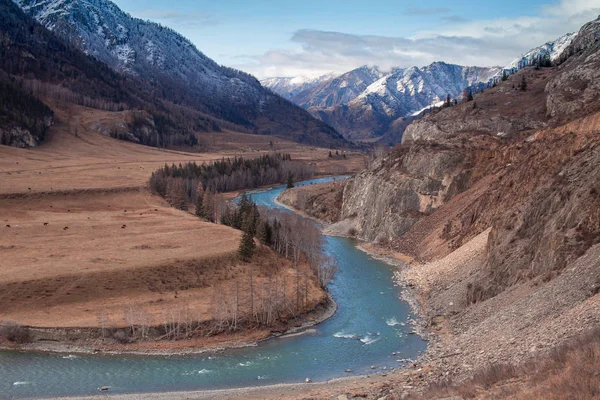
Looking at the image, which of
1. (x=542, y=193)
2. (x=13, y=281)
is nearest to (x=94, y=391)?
(x=13, y=281)

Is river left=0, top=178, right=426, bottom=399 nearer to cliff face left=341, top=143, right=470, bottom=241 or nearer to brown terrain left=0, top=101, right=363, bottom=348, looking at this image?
brown terrain left=0, top=101, right=363, bottom=348

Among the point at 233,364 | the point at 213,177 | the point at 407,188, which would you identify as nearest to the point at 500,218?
the point at 233,364

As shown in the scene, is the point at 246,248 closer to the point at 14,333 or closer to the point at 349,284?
the point at 349,284

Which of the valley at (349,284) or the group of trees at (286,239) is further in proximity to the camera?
the group of trees at (286,239)

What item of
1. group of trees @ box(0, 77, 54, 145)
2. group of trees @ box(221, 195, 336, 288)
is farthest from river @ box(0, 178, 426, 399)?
group of trees @ box(0, 77, 54, 145)

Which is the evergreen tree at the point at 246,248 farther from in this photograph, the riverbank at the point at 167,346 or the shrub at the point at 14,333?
the shrub at the point at 14,333

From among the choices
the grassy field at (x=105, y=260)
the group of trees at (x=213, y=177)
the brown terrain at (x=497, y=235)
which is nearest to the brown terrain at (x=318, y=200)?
the brown terrain at (x=497, y=235)
